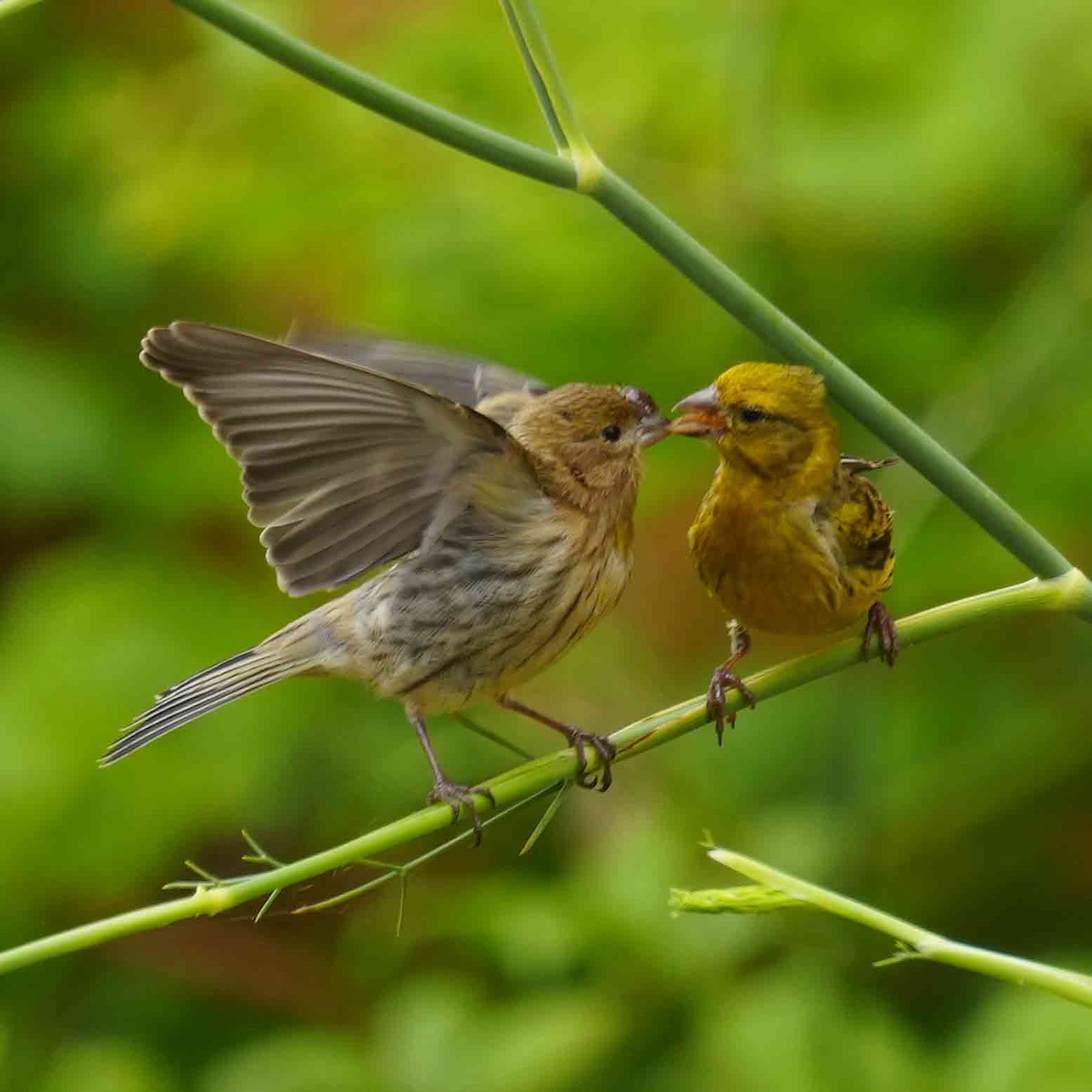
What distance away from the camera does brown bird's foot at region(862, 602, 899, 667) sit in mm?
2703

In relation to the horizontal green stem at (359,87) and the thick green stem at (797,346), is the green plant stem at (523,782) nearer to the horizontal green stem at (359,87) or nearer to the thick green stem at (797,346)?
the thick green stem at (797,346)

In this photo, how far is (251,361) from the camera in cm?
272

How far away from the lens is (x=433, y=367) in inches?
159

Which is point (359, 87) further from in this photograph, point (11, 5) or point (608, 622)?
point (608, 622)

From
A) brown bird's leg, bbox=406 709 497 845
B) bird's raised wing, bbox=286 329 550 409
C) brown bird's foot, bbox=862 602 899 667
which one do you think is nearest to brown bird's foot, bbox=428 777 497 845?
brown bird's leg, bbox=406 709 497 845

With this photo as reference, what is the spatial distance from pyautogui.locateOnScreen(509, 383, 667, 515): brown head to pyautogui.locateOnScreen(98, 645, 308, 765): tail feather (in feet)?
2.13

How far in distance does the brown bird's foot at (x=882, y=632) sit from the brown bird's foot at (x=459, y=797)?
22.6 inches

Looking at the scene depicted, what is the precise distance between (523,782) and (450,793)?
70 centimetres

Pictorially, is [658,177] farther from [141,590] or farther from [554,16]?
[141,590]

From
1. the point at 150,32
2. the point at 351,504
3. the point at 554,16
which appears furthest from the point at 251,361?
the point at 150,32

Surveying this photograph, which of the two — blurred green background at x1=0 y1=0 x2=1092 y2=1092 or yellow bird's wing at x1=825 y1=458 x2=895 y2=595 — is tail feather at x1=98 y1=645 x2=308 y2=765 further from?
yellow bird's wing at x1=825 y1=458 x2=895 y2=595

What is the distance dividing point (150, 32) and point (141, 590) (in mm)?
1958

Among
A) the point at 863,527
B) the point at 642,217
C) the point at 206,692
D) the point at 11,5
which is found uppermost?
the point at 11,5

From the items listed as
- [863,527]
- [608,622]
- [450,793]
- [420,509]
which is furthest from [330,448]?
[608,622]
